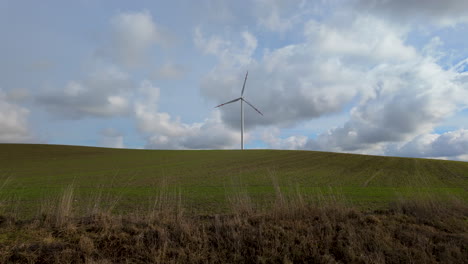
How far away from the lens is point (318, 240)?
8.22m

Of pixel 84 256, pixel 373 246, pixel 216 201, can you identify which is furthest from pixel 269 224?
pixel 216 201

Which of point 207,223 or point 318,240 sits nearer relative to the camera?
point 318,240

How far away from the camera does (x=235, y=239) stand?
8039mm

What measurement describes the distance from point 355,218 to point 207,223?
5235 millimetres

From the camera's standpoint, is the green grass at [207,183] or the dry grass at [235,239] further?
the green grass at [207,183]

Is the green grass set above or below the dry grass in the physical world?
above

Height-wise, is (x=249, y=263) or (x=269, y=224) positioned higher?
(x=269, y=224)

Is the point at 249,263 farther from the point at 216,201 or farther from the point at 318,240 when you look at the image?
the point at 216,201

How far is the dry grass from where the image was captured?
23.9 ft

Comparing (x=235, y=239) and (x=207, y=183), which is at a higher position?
(x=207, y=183)

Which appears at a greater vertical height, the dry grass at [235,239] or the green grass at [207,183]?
the green grass at [207,183]

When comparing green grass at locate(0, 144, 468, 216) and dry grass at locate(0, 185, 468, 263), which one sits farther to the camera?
green grass at locate(0, 144, 468, 216)

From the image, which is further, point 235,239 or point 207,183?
point 207,183

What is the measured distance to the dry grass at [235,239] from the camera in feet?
23.9
